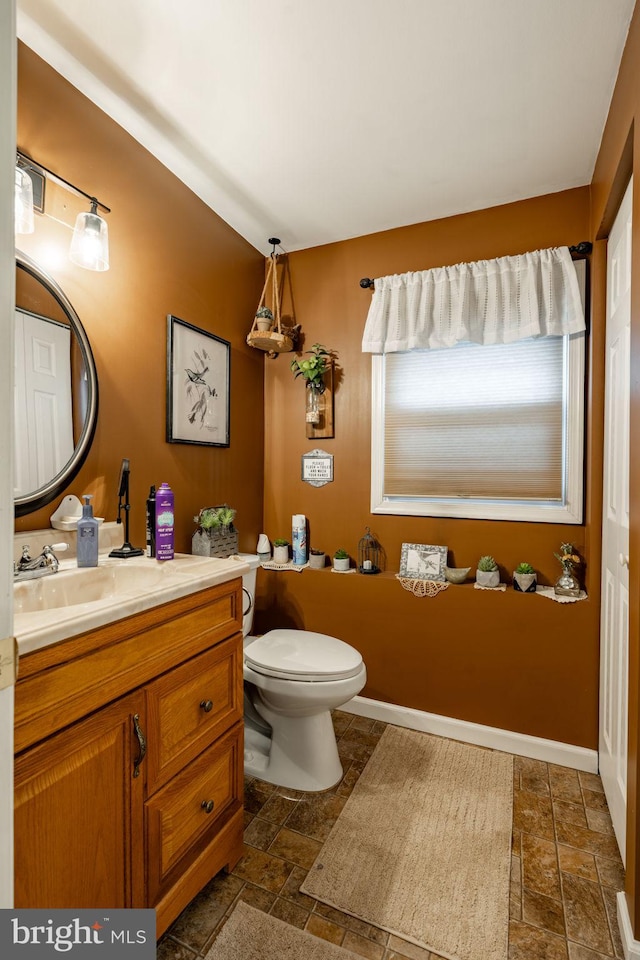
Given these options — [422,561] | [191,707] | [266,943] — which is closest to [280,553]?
[422,561]

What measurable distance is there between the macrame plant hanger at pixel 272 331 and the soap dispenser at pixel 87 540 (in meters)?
1.31

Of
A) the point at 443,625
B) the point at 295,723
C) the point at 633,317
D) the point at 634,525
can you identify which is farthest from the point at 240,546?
the point at 633,317

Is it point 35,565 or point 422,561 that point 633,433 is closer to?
point 422,561

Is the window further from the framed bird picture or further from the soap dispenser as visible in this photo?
the soap dispenser

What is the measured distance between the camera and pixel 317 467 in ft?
8.34

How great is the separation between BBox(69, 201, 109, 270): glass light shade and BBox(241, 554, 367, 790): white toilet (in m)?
1.21

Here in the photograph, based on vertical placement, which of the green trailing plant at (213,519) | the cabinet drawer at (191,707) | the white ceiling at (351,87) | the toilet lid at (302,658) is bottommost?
the toilet lid at (302,658)

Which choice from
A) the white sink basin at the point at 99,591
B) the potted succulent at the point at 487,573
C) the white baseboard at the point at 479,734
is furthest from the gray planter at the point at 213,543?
the potted succulent at the point at 487,573

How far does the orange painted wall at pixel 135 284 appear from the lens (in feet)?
4.72

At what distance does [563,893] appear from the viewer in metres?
1.33

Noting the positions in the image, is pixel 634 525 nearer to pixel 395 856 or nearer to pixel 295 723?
pixel 395 856

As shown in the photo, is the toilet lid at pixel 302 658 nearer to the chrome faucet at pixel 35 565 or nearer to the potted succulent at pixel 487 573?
the potted succulent at pixel 487 573

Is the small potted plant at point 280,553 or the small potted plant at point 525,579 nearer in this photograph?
the small potted plant at point 525,579

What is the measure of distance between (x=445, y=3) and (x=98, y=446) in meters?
1.71
